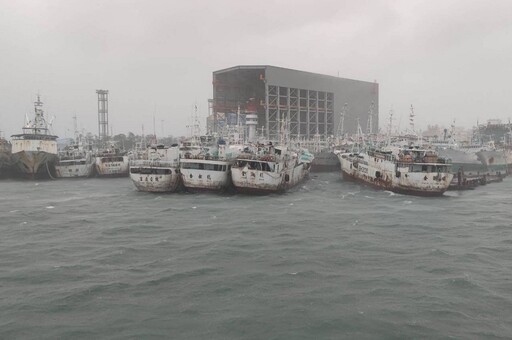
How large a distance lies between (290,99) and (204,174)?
82965 millimetres

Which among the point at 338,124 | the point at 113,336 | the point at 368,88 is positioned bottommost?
the point at 113,336

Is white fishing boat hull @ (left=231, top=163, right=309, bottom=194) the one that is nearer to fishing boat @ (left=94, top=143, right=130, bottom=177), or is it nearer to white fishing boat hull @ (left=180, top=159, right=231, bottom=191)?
white fishing boat hull @ (left=180, top=159, right=231, bottom=191)

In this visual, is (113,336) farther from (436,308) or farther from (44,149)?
(44,149)

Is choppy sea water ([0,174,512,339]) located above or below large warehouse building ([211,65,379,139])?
below

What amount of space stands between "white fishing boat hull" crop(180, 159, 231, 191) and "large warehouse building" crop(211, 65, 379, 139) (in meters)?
56.3

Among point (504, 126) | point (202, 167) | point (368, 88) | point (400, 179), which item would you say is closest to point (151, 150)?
point (202, 167)

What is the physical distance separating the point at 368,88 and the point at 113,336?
489 feet

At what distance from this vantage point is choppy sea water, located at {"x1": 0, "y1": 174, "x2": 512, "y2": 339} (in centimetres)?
1772

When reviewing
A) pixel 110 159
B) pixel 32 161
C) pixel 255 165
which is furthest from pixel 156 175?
pixel 32 161

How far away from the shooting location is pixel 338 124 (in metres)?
146

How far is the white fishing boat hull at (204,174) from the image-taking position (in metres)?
57.5

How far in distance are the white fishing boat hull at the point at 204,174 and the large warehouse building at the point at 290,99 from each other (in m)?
56.3

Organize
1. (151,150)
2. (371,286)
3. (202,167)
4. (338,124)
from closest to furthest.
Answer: (371,286), (202,167), (151,150), (338,124)

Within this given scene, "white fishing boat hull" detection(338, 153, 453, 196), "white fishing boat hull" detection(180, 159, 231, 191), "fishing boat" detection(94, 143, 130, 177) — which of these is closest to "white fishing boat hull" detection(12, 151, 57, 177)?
"fishing boat" detection(94, 143, 130, 177)
